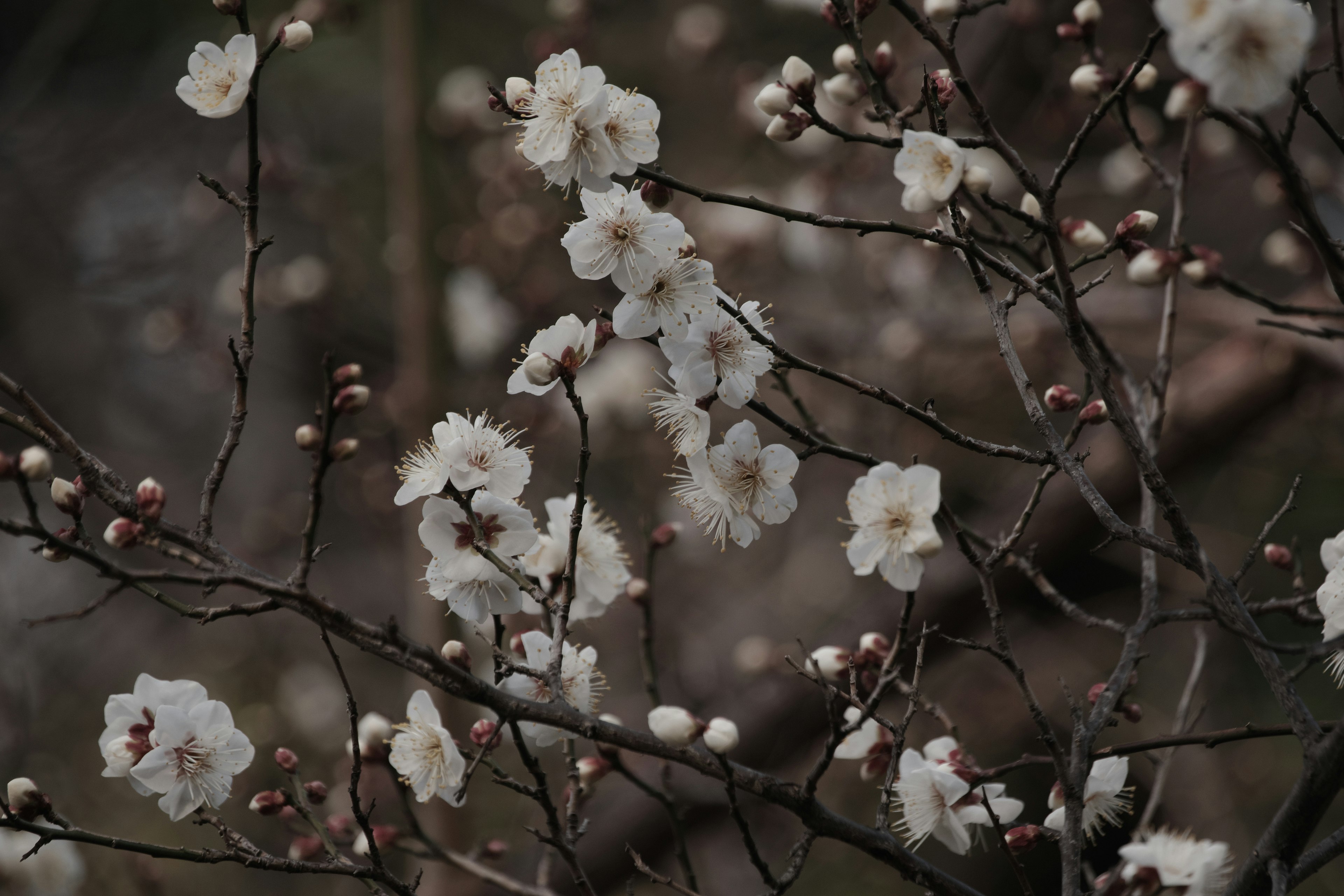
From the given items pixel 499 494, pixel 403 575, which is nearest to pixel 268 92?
pixel 403 575

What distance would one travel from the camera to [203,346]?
395cm

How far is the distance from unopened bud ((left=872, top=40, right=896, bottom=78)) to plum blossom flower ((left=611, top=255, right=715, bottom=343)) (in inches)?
20.6

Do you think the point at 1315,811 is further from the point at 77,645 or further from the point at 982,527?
the point at 77,645

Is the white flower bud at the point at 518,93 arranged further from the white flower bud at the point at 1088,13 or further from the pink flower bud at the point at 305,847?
the pink flower bud at the point at 305,847

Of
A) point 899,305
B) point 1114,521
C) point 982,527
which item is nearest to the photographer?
point 1114,521

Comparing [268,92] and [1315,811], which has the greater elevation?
[268,92]

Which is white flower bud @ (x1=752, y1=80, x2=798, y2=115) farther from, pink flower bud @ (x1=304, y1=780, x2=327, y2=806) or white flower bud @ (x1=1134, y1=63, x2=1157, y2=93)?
pink flower bud @ (x1=304, y1=780, x2=327, y2=806)

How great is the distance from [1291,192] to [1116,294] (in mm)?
2643

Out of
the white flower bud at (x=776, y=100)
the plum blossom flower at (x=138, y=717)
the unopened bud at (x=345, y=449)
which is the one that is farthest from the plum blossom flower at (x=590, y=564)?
the white flower bud at (x=776, y=100)

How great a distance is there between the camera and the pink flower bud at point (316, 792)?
54.3 inches

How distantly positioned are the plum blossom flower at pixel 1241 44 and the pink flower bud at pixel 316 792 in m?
1.43

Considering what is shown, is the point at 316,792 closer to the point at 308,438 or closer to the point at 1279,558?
the point at 308,438

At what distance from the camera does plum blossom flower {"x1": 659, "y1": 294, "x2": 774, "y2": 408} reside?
121 cm

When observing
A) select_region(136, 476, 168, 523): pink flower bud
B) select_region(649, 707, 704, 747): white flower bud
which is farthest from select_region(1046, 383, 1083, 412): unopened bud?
select_region(136, 476, 168, 523): pink flower bud
